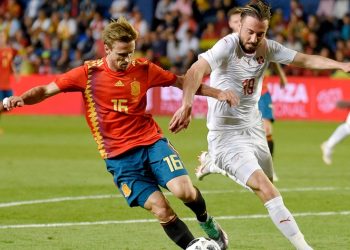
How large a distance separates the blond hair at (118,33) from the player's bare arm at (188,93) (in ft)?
1.85

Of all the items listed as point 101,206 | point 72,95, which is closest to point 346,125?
point 101,206

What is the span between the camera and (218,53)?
8562 millimetres

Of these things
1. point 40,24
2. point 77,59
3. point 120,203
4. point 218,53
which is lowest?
point 77,59

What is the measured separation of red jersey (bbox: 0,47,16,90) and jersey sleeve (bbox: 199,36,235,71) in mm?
17255

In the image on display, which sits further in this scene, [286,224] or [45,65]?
[45,65]

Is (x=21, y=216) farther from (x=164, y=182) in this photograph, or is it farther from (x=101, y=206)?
(x=164, y=182)

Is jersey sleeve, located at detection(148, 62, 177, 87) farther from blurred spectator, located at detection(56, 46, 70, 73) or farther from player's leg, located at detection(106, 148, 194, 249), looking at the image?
blurred spectator, located at detection(56, 46, 70, 73)

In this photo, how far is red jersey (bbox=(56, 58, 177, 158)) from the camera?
27.1 ft

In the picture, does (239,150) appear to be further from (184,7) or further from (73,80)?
(184,7)

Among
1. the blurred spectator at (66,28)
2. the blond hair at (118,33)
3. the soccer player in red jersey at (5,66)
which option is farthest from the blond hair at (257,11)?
the blurred spectator at (66,28)

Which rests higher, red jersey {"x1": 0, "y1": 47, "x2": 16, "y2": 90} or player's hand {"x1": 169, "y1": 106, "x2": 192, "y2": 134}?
player's hand {"x1": 169, "y1": 106, "x2": 192, "y2": 134}

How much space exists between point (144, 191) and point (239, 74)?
148cm

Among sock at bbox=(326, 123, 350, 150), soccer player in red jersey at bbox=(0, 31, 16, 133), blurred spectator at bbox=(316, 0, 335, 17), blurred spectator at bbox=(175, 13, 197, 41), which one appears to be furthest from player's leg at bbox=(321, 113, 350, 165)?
blurred spectator at bbox=(316, 0, 335, 17)

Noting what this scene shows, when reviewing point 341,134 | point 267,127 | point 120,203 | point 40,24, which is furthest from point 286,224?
point 40,24
